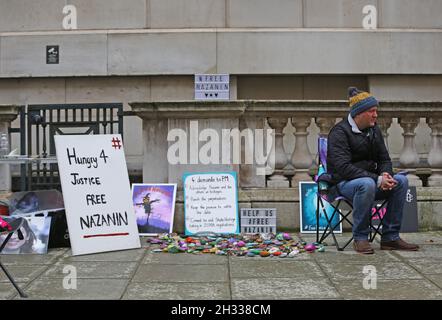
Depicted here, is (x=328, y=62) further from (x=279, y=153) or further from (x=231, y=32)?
(x=279, y=153)

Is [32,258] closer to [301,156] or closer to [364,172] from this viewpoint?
[364,172]

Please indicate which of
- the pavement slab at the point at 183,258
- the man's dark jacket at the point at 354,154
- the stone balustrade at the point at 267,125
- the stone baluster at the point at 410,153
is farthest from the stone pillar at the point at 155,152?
the stone baluster at the point at 410,153

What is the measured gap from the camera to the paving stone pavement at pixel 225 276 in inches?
186

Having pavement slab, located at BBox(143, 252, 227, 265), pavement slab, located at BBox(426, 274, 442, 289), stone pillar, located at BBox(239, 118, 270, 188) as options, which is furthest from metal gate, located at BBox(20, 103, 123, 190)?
pavement slab, located at BBox(426, 274, 442, 289)

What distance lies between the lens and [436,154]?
791 centimetres

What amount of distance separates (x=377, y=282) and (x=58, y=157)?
11.4 feet

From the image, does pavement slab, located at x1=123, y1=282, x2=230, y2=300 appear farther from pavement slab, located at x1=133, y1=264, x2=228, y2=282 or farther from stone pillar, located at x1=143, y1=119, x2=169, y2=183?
stone pillar, located at x1=143, y1=119, x2=169, y2=183

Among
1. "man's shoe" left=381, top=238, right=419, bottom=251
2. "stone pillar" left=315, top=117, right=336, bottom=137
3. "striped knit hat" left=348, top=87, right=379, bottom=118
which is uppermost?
"striped knit hat" left=348, top=87, right=379, bottom=118

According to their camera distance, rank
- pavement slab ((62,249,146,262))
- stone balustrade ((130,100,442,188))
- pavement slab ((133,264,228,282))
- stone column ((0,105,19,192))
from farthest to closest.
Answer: stone column ((0,105,19,192)) → stone balustrade ((130,100,442,188)) → pavement slab ((62,249,146,262)) → pavement slab ((133,264,228,282))

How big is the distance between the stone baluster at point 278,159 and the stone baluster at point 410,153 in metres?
1.57

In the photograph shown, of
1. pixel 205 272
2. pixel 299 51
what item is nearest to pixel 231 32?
pixel 299 51

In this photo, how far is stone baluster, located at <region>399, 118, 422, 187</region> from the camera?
25.8 feet

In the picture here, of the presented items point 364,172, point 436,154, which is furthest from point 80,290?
point 436,154

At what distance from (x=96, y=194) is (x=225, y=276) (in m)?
1.97
